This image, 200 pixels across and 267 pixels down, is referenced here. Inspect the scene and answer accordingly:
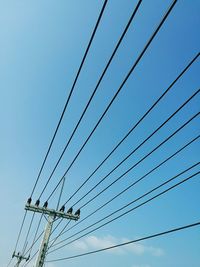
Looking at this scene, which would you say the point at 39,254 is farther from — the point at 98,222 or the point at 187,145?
the point at 187,145

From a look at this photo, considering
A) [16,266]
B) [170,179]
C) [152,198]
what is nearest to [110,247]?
[152,198]

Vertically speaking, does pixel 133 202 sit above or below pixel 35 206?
below

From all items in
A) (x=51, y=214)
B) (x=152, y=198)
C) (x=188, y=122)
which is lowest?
(x=152, y=198)

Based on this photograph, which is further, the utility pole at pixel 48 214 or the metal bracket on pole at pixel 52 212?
the metal bracket on pole at pixel 52 212

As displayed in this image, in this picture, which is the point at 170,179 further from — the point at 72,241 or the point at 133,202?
the point at 72,241

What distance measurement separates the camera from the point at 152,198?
7.70m

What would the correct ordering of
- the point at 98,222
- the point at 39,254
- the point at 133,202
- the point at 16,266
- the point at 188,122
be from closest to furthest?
1. the point at 188,122
2. the point at 133,202
3. the point at 98,222
4. the point at 39,254
5. the point at 16,266

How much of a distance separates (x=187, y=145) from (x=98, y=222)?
5.90 meters

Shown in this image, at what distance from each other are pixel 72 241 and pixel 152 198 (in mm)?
8446

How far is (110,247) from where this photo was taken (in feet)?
31.0

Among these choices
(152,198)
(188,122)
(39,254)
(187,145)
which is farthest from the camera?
(39,254)

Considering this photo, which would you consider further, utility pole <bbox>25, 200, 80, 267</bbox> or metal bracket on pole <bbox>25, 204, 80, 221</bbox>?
metal bracket on pole <bbox>25, 204, 80, 221</bbox>

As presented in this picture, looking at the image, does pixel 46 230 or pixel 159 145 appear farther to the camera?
pixel 46 230

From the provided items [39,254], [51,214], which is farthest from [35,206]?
[39,254]
